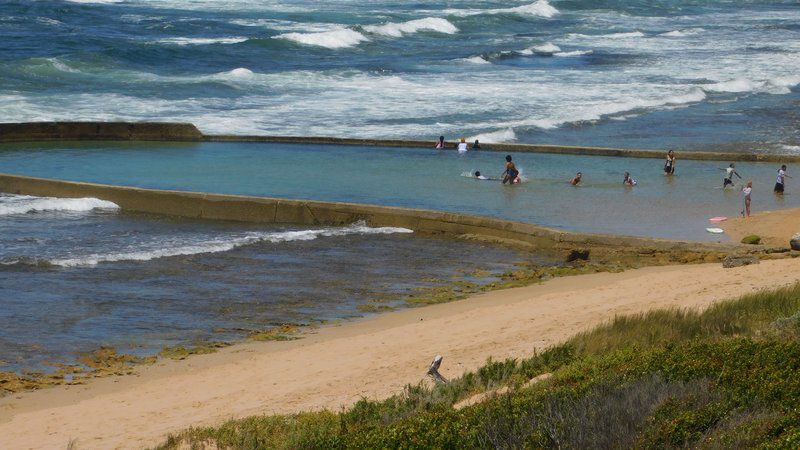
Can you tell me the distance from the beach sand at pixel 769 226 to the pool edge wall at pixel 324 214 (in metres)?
1.30

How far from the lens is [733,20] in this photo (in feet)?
268

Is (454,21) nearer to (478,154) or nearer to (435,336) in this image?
(478,154)

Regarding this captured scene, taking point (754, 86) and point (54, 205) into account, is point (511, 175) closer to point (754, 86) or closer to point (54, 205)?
point (54, 205)

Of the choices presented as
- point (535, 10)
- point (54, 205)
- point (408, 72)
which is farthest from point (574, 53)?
point (54, 205)

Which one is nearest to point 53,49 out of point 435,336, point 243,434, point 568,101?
point 568,101

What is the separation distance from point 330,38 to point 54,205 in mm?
40344

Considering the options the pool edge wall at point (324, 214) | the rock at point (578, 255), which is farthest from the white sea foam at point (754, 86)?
the rock at point (578, 255)

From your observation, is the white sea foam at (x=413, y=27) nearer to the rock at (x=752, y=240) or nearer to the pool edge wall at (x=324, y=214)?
the pool edge wall at (x=324, y=214)

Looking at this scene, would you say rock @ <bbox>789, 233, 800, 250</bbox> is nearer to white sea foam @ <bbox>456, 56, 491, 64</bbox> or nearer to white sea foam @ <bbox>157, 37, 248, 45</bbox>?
white sea foam @ <bbox>456, 56, 491, 64</bbox>

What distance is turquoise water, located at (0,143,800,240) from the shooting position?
79.6 ft

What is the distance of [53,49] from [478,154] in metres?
29.4

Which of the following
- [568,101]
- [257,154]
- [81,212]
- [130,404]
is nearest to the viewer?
[130,404]

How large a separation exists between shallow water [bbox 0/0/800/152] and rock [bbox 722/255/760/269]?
584 inches

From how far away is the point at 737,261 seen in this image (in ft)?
62.5
